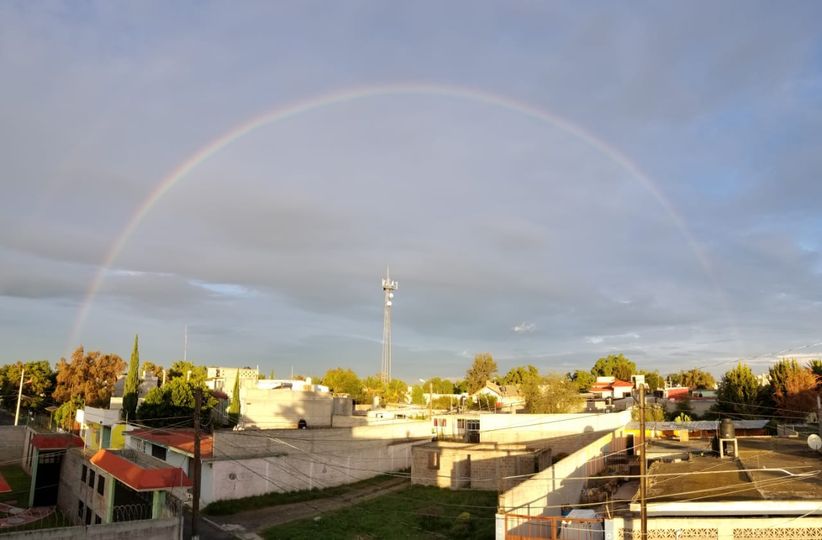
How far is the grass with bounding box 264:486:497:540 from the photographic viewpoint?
27.5 meters

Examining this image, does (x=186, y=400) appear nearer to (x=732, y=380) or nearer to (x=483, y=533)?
(x=483, y=533)

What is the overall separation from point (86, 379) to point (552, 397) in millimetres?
61470

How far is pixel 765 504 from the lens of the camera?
644 inches

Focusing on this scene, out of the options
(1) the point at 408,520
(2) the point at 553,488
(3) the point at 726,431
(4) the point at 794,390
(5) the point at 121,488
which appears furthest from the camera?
(4) the point at 794,390

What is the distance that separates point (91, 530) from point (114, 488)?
19.7 ft

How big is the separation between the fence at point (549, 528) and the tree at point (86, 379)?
68462 mm

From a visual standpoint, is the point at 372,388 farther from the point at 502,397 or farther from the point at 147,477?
the point at 147,477

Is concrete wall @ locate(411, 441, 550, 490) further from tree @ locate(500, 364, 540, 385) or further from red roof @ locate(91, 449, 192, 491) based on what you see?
tree @ locate(500, 364, 540, 385)

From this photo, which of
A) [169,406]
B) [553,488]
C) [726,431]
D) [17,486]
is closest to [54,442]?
[17,486]

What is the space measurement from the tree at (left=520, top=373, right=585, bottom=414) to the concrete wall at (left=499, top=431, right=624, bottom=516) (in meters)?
39.2

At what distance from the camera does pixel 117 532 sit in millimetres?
21266

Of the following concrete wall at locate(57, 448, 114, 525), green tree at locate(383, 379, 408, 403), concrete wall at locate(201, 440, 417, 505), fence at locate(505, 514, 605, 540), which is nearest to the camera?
fence at locate(505, 514, 605, 540)

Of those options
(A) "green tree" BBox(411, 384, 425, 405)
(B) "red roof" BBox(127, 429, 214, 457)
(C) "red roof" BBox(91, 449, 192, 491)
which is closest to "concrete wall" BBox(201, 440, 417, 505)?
(B) "red roof" BBox(127, 429, 214, 457)

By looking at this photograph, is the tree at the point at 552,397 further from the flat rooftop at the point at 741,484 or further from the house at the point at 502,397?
the flat rooftop at the point at 741,484
